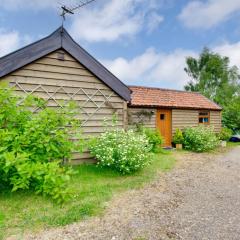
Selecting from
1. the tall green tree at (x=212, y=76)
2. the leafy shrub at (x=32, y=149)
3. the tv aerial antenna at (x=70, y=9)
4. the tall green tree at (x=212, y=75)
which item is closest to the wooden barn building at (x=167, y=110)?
the tv aerial antenna at (x=70, y=9)

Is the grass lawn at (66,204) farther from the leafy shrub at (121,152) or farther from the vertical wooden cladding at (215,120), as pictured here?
the vertical wooden cladding at (215,120)

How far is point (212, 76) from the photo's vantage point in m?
34.8

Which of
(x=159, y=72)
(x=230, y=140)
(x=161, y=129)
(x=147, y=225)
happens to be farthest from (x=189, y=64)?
(x=147, y=225)

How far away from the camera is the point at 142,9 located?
12945 mm

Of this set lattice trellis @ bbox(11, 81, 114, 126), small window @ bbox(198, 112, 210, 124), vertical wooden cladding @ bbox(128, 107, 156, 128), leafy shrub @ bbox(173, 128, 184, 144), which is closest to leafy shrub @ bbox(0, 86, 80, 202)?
lattice trellis @ bbox(11, 81, 114, 126)

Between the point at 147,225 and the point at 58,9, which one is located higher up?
the point at 58,9

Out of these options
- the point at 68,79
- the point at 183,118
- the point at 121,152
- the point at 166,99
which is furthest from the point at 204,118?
the point at 68,79

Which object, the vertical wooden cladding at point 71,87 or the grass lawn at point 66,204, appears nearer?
the grass lawn at point 66,204

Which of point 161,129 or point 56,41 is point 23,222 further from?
point 161,129

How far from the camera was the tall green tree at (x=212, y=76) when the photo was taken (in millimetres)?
33688

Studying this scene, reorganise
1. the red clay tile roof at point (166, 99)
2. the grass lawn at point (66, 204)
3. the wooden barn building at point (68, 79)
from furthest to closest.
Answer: the red clay tile roof at point (166, 99), the wooden barn building at point (68, 79), the grass lawn at point (66, 204)

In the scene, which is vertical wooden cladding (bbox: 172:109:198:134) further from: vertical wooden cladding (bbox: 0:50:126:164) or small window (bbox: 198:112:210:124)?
vertical wooden cladding (bbox: 0:50:126:164)

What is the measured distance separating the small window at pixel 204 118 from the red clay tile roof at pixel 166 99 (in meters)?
0.49

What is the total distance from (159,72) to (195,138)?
1410cm
